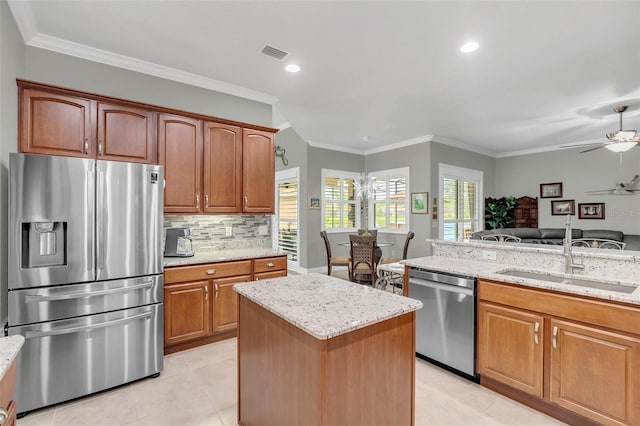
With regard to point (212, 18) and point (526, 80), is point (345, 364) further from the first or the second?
point (526, 80)

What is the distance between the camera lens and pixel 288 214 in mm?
7234

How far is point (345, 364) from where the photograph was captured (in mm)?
1274

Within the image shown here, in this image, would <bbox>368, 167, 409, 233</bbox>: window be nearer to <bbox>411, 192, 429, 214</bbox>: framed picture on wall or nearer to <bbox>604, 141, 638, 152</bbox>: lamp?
<bbox>411, 192, 429, 214</bbox>: framed picture on wall

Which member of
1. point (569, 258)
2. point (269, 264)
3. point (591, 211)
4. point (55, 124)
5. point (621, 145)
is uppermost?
point (621, 145)

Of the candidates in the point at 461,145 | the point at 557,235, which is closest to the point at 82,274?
the point at 461,145

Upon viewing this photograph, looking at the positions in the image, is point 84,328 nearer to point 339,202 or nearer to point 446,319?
point 446,319

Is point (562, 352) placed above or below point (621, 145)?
below

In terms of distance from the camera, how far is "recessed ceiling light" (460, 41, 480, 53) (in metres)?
2.65

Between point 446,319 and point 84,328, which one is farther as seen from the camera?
point 446,319

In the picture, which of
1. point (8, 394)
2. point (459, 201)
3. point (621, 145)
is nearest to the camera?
point (8, 394)

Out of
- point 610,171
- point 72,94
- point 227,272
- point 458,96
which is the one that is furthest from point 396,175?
point 72,94

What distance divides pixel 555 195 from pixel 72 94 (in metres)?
8.55

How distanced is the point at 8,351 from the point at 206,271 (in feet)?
6.38

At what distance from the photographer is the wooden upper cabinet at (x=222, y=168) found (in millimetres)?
3254
